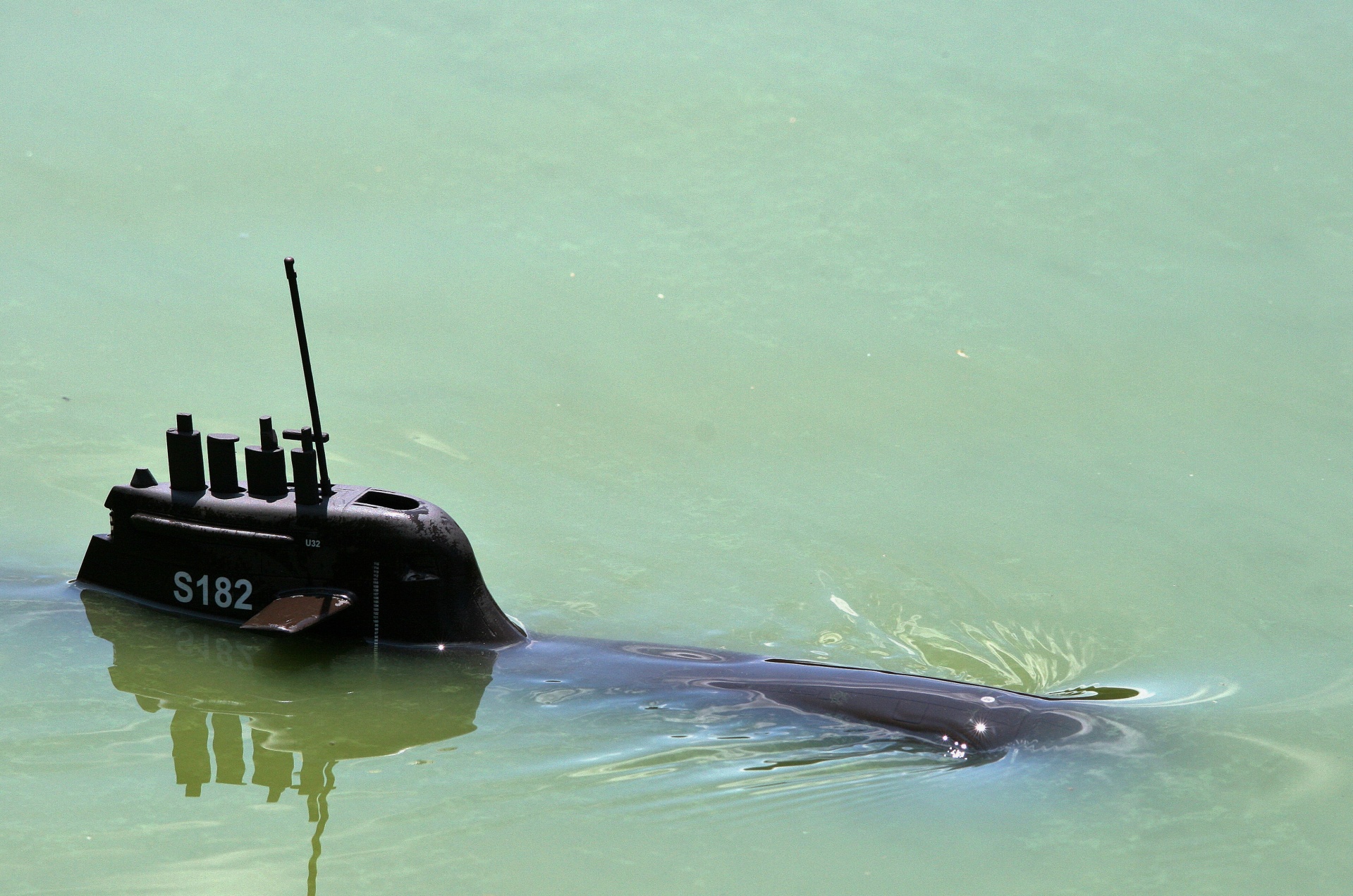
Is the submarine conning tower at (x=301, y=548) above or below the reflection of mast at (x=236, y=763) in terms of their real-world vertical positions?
above

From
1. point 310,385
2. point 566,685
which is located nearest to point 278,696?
point 566,685

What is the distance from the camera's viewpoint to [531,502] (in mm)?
6836

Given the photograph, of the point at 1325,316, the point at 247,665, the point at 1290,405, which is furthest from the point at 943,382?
the point at 247,665

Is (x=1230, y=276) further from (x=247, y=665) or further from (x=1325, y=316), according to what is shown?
(x=247, y=665)

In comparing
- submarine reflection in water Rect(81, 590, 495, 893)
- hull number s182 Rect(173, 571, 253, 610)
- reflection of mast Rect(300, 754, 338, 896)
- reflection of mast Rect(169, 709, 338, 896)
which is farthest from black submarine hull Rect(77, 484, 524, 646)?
reflection of mast Rect(300, 754, 338, 896)

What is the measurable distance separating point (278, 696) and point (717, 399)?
9.48 feet

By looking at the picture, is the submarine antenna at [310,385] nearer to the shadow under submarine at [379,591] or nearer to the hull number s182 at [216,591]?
the shadow under submarine at [379,591]

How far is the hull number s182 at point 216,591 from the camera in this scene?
5688 millimetres

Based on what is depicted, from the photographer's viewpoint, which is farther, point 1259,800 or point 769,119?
point 769,119

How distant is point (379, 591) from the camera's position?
5562 millimetres

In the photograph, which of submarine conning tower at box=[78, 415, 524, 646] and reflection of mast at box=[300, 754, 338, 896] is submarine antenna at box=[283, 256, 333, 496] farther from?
reflection of mast at box=[300, 754, 338, 896]

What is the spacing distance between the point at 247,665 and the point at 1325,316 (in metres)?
5.86

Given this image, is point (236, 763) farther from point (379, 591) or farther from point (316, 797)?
point (379, 591)

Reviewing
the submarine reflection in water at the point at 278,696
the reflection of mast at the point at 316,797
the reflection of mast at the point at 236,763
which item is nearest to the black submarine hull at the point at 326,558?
the submarine reflection in water at the point at 278,696
